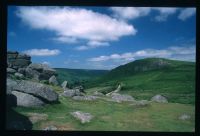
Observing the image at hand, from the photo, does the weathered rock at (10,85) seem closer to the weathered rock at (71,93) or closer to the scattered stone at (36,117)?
the scattered stone at (36,117)

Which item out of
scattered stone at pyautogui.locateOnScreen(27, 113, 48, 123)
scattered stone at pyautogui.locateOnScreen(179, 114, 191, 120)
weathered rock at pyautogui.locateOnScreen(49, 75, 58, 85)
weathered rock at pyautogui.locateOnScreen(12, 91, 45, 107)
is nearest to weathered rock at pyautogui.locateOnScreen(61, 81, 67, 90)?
weathered rock at pyautogui.locateOnScreen(49, 75, 58, 85)

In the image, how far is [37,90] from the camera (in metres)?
9.16

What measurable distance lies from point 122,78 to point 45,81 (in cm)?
181

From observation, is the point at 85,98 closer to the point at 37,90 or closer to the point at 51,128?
the point at 51,128

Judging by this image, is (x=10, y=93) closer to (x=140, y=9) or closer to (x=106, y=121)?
(x=106, y=121)

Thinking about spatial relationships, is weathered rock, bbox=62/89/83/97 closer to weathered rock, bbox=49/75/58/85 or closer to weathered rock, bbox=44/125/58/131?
weathered rock, bbox=49/75/58/85

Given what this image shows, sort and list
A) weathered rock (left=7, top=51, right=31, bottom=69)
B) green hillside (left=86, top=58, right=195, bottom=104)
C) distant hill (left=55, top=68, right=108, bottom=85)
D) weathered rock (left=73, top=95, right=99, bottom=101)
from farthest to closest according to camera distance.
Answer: weathered rock (left=73, top=95, right=99, bottom=101) < green hillside (left=86, top=58, right=195, bottom=104) < distant hill (left=55, top=68, right=108, bottom=85) < weathered rock (left=7, top=51, right=31, bottom=69)

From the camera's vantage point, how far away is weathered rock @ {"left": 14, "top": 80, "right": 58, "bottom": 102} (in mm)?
8945

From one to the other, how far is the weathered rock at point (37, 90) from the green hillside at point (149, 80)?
0.87 m

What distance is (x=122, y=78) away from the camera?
29.0 ft

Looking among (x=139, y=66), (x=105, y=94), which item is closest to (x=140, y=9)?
(x=139, y=66)

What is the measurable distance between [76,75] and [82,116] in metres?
0.92

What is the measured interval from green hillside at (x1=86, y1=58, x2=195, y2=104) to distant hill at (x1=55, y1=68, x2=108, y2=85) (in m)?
0.17

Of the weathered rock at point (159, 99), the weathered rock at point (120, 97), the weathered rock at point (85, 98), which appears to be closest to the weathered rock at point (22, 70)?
the weathered rock at point (85, 98)
